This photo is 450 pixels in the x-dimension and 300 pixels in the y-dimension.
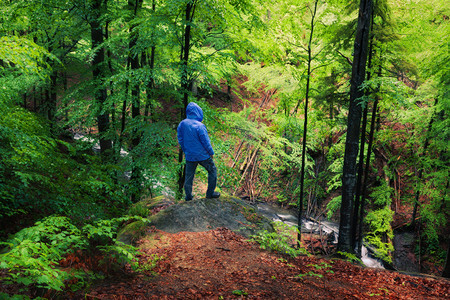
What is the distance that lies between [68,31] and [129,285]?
890 centimetres

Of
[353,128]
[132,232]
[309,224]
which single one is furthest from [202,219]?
[309,224]

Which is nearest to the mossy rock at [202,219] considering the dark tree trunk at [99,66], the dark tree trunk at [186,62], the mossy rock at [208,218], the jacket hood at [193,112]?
the mossy rock at [208,218]

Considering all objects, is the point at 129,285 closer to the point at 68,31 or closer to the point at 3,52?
the point at 3,52

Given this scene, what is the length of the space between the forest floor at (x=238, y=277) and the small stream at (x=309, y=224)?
757 centimetres

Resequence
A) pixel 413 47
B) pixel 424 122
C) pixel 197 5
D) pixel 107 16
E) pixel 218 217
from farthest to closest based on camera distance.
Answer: pixel 424 122, pixel 413 47, pixel 107 16, pixel 197 5, pixel 218 217

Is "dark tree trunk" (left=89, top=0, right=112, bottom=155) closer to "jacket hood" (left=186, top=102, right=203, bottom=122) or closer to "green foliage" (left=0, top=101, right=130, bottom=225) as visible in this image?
"green foliage" (left=0, top=101, right=130, bottom=225)

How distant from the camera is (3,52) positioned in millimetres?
3490

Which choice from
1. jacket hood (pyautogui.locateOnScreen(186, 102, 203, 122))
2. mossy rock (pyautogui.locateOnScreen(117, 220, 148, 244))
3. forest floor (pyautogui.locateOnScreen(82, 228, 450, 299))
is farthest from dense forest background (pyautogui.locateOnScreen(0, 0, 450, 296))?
forest floor (pyautogui.locateOnScreen(82, 228, 450, 299))

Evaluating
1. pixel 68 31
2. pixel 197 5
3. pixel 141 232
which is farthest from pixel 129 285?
pixel 68 31

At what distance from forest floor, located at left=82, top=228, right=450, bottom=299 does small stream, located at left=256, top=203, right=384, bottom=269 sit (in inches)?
298

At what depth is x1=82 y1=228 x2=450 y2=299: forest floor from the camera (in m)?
3.10

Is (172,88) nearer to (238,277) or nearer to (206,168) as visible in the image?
(206,168)

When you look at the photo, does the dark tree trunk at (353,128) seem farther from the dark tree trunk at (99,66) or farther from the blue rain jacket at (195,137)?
the dark tree trunk at (99,66)

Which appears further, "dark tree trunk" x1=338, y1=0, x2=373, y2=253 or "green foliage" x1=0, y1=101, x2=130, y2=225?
"dark tree trunk" x1=338, y1=0, x2=373, y2=253
